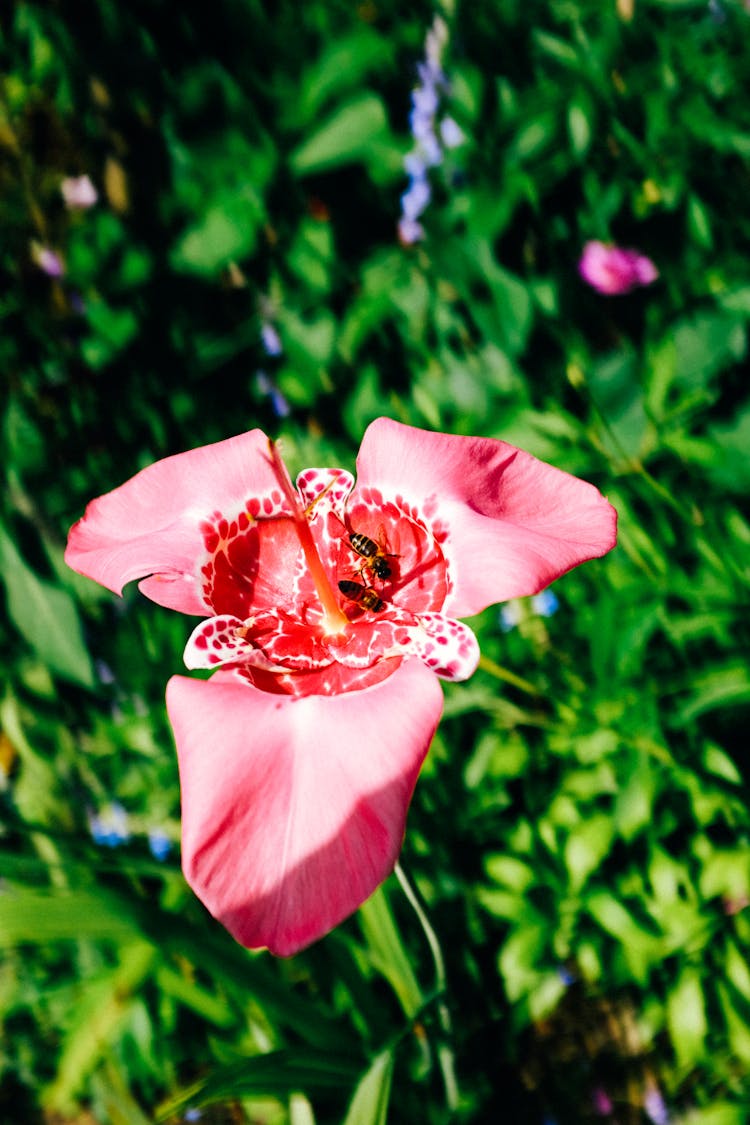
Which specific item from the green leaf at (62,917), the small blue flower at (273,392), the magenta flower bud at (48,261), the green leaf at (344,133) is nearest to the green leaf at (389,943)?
the green leaf at (62,917)

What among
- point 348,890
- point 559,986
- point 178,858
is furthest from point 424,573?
point 178,858

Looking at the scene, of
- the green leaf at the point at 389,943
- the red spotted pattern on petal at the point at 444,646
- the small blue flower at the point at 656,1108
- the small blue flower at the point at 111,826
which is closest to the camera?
the red spotted pattern on petal at the point at 444,646

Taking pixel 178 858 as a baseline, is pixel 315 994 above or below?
below

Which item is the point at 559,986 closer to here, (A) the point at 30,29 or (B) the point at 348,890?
(B) the point at 348,890

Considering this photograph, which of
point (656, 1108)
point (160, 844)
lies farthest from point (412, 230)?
Result: point (656, 1108)

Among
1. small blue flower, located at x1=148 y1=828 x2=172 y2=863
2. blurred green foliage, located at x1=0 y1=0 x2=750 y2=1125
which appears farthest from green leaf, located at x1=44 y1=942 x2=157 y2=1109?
small blue flower, located at x1=148 y1=828 x2=172 y2=863

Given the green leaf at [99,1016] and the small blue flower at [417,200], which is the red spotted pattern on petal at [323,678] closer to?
the green leaf at [99,1016]
